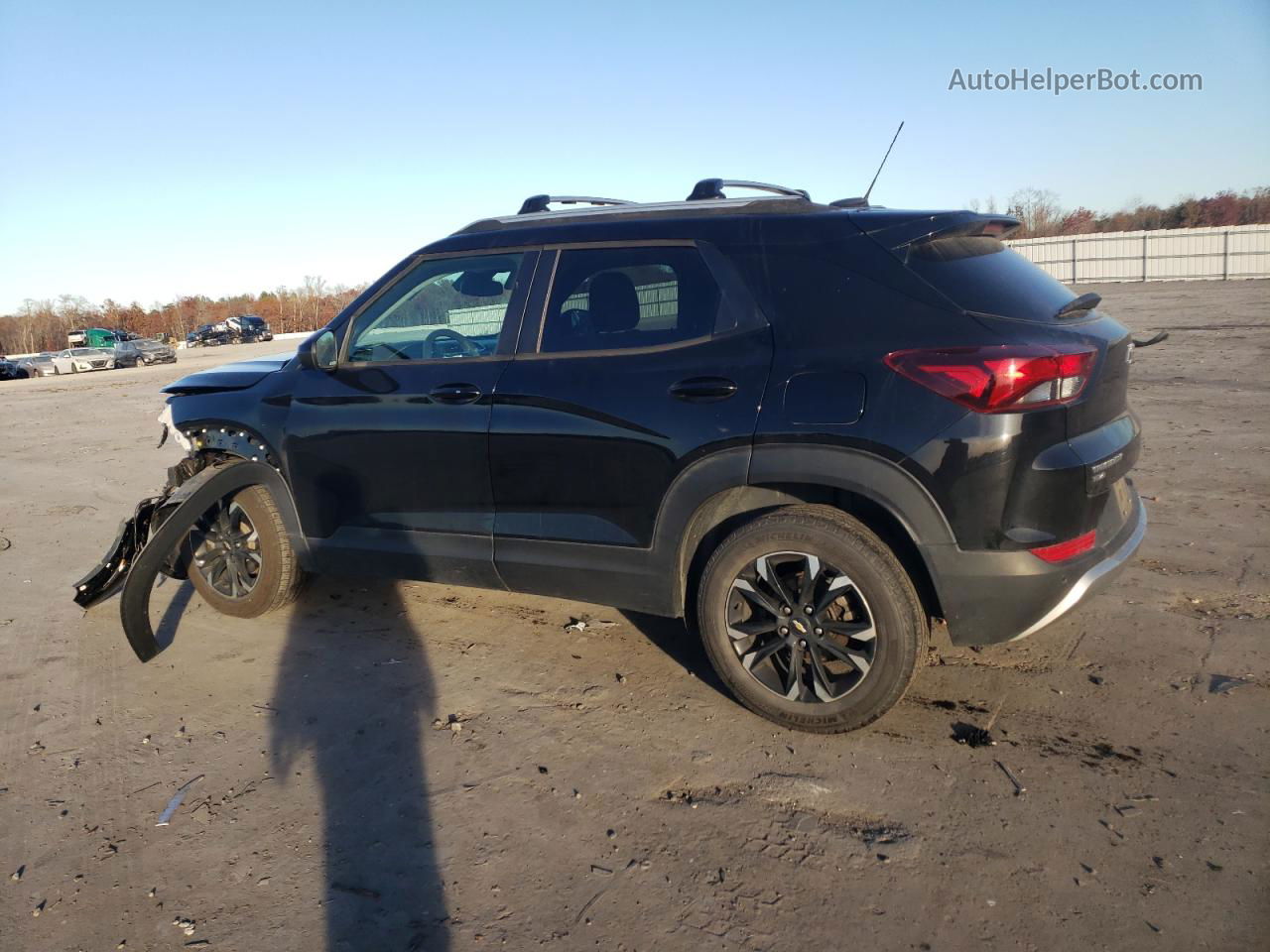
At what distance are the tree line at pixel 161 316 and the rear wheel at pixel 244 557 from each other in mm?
53800

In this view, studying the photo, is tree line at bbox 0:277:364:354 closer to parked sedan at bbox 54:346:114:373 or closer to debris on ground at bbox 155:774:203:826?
parked sedan at bbox 54:346:114:373

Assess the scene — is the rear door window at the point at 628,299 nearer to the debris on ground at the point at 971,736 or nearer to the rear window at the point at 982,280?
the rear window at the point at 982,280

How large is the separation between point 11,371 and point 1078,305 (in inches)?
1499

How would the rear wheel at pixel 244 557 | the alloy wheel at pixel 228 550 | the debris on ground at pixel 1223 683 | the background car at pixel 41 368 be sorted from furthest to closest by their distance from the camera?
the background car at pixel 41 368, the alloy wheel at pixel 228 550, the rear wheel at pixel 244 557, the debris on ground at pixel 1223 683

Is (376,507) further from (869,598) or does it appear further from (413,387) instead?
(869,598)

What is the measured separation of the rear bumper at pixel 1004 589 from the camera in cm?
312

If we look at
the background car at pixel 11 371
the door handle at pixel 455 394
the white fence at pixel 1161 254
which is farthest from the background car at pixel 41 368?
the white fence at pixel 1161 254

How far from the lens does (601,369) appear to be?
12.1ft

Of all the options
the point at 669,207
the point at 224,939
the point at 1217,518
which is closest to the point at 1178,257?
the point at 1217,518

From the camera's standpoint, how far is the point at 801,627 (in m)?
3.42

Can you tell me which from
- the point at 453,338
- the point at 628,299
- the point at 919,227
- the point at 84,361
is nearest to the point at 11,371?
the point at 84,361

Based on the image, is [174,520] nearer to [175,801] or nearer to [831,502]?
[175,801]

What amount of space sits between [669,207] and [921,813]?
2589 mm

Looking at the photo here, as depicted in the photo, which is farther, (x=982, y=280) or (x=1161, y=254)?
(x=1161, y=254)
